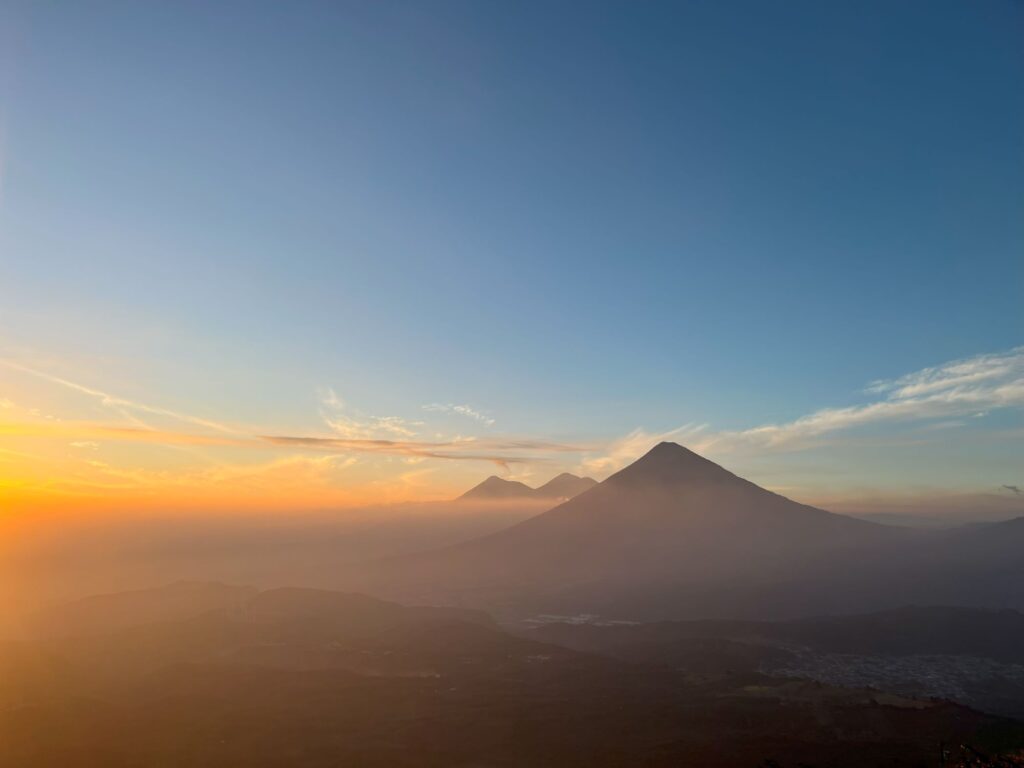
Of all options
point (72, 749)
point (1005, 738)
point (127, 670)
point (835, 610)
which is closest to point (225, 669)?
point (127, 670)

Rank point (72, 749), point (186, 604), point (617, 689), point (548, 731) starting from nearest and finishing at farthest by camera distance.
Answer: point (72, 749) → point (548, 731) → point (617, 689) → point (186, 604)

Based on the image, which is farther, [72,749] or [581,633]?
[581,633]

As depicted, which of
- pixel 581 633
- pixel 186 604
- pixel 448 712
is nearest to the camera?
pixel 448 712

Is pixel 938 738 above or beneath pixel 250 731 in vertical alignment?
above

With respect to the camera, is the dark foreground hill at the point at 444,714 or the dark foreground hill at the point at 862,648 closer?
the dark foreground hill at the point at 444,714

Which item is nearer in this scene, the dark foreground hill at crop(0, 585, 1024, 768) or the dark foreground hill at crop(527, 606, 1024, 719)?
the dark foreground hill at crop(0, 585, 1024, 768)

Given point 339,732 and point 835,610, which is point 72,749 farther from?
point 835,610

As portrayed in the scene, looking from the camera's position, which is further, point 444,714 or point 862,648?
point 862,648

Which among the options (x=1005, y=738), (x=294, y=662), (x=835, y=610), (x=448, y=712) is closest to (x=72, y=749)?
(x=448, y=712)
